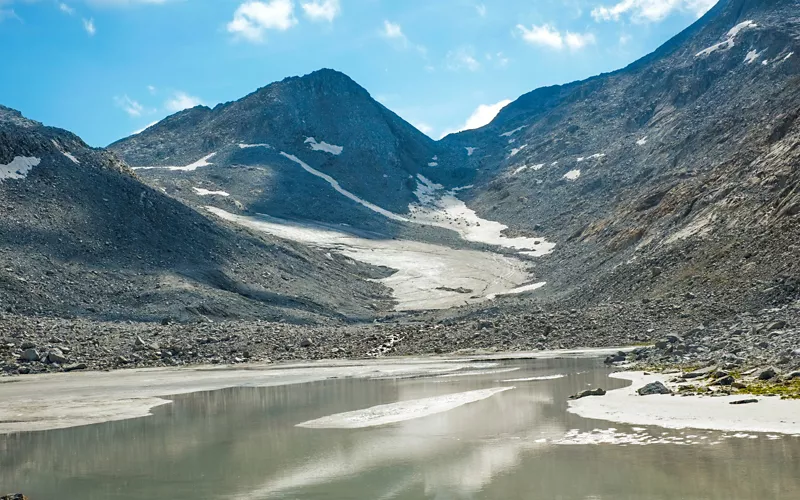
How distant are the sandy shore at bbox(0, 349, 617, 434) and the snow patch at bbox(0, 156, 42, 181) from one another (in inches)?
1908

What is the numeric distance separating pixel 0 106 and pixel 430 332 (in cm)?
11133

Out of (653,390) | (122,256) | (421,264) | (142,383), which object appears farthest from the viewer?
(421,264)

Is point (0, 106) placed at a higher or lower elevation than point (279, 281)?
higher

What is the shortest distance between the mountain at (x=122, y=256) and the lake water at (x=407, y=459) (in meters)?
42.9

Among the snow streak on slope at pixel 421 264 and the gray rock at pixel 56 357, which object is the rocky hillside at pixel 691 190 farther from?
the gray rock at pixel 56 357

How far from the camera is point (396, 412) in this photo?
24031 millimetres

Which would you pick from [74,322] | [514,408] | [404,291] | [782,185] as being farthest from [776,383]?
[404,291]

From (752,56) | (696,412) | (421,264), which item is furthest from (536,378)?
(752,56)

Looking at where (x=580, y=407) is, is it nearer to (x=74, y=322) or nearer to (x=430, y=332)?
(x=430, y=332)

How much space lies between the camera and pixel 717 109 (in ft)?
491

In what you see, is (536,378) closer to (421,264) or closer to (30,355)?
(30,355)

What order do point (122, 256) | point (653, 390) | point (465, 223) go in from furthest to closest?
point (465, 223)
point (122, 256)
point (653, 390)

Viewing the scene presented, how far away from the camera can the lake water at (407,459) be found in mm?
13047

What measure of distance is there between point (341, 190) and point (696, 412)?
6502 inches
